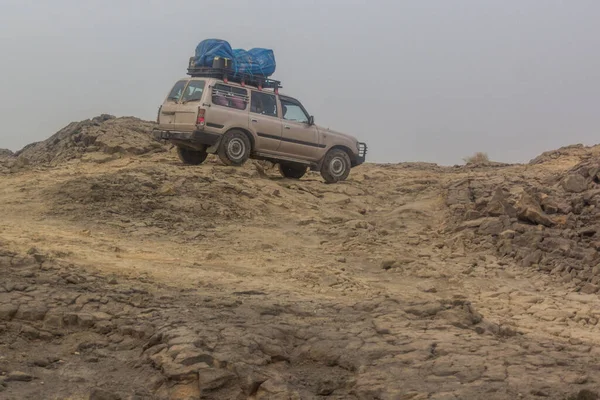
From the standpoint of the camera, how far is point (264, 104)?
13867mm

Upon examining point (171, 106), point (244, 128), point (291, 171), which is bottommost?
point (291, 171)

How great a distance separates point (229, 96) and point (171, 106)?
3.87ft

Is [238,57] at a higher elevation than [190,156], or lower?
higher

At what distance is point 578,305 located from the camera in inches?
298

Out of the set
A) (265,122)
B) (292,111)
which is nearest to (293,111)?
(292,111)

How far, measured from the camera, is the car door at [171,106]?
1343cm

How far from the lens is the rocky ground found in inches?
187

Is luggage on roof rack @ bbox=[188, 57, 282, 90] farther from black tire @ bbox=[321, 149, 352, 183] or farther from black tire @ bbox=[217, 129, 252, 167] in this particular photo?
black tire @ bbox=[321, 149, 352, 183]

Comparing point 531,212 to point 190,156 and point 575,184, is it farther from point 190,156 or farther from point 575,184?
point 190,156

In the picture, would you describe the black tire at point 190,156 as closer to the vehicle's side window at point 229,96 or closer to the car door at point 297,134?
the vehicle's side window at point 229,96

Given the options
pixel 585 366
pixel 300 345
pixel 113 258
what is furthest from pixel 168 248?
pixel 585 366

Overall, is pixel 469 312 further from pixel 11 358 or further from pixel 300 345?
pixel 11 358

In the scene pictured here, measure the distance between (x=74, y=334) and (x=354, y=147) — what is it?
1040cm

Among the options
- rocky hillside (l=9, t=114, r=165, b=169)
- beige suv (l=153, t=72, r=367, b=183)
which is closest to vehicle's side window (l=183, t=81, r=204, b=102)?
beige suv (l=153, t=72, r=367, b=183)
